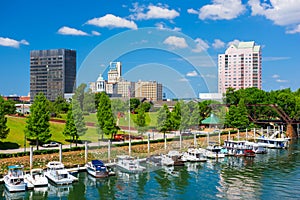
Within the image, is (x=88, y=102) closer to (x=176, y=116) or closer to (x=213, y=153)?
(x=213, y=153)

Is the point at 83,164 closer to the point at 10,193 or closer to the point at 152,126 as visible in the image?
the point at 10,193

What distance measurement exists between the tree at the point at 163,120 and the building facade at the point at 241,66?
11269cm

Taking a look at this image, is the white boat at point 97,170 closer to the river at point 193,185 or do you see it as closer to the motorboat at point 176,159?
the river at point 193,185

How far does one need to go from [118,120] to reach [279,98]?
47.1 m

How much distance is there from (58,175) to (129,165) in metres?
7.59

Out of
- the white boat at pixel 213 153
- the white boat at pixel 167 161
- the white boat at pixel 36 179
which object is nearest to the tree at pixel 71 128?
the white boat at pixel 36 179

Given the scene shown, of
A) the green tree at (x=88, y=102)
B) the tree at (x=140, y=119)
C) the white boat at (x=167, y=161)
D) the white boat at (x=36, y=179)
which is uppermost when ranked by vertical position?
the green tree at (x=88, y=102)

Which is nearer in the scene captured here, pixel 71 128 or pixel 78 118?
pixel 78 118

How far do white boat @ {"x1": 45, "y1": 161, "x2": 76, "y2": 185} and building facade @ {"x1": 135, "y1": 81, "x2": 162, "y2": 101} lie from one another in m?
13.3

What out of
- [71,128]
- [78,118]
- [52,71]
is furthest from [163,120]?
[52,71]

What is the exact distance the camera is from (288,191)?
1131 inches

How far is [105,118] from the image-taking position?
45375mm

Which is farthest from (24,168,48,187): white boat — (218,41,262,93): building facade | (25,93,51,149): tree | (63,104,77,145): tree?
(218,41,262,93): building facade

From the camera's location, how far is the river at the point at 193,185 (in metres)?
27.9
